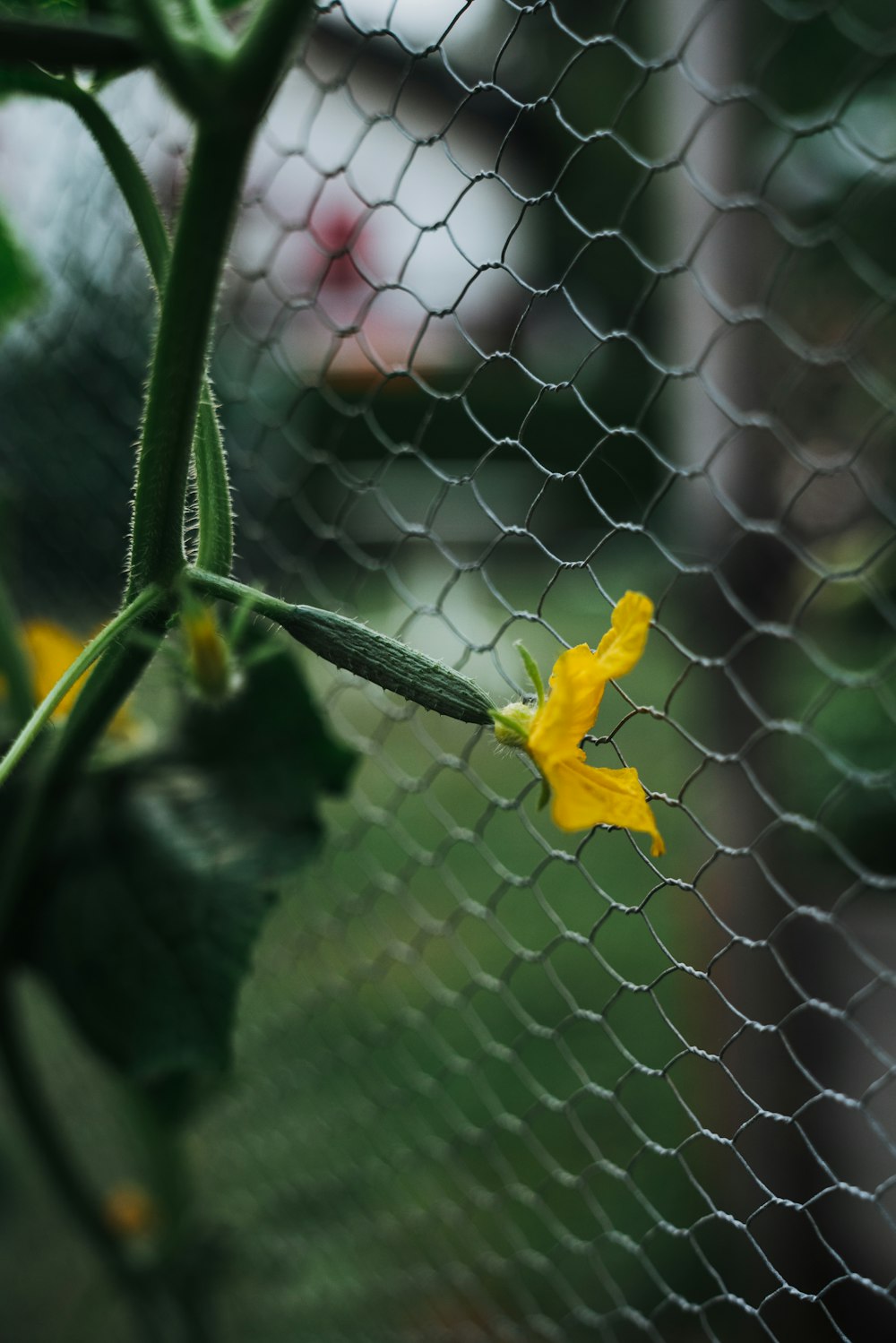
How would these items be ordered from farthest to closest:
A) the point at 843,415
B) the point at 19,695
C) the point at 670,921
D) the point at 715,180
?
the point at 670,921
the point at 843,415
the point at 715,180
the point at 19,695

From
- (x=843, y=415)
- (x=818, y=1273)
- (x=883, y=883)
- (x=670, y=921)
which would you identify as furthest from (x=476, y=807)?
(x=883, y=883)

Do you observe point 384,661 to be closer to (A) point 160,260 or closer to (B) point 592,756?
(A) point 160,260

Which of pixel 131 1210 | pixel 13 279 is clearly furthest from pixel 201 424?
pixel 131 1210

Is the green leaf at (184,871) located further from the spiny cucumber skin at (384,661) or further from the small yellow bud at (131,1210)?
the small yellow bud at (131,1210)

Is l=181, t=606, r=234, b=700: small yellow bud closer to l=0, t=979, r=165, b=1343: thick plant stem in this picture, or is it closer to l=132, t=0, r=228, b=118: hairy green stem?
l=132, t=0, r=228, b=118: hairy green stem

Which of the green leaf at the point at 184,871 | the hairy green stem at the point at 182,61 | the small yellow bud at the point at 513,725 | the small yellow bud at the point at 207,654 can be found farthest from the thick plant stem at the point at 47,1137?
the hairy green stem at the point at 182,61

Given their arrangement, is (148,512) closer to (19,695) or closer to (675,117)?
(19,695)
